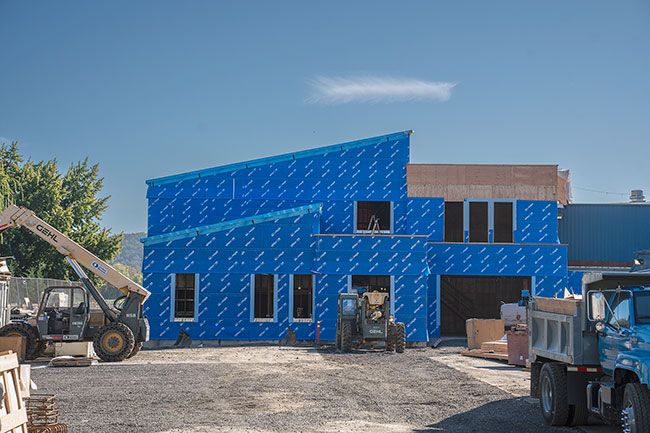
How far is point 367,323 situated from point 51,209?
1445 inches

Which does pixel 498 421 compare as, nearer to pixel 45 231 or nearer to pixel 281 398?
pixel 281 398

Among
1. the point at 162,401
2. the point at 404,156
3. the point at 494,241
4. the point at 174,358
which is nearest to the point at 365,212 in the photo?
the point at 404,156

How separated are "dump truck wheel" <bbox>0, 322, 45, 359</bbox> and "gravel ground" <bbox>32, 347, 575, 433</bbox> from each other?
113 inches

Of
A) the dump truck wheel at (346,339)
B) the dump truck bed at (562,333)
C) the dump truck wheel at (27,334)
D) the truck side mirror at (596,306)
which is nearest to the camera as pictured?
the truck side mirror at (596,306)

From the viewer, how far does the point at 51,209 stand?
58.8 m

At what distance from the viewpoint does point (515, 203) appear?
37.1 m

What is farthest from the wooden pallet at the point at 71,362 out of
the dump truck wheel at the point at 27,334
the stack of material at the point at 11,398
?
the stack of material at the point at 11,398

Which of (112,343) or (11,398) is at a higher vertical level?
(11,398)

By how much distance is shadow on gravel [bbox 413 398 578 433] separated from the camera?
13.1m

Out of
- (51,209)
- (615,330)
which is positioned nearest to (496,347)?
(615,330)

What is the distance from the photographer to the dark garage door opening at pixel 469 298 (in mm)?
37969

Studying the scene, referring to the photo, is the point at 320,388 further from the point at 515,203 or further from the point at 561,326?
the point at 515,203

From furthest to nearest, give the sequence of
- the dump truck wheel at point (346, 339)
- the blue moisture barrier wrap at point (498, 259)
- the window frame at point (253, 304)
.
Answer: the blue moisture barrier wrap at point (498, 259), the window frame at point (253, 304), the dump truck wheel at point (346, 339)

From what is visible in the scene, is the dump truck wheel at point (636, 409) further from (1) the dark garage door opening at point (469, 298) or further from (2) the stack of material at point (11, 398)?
(1) the dark garage door opening at point (469, 298)
